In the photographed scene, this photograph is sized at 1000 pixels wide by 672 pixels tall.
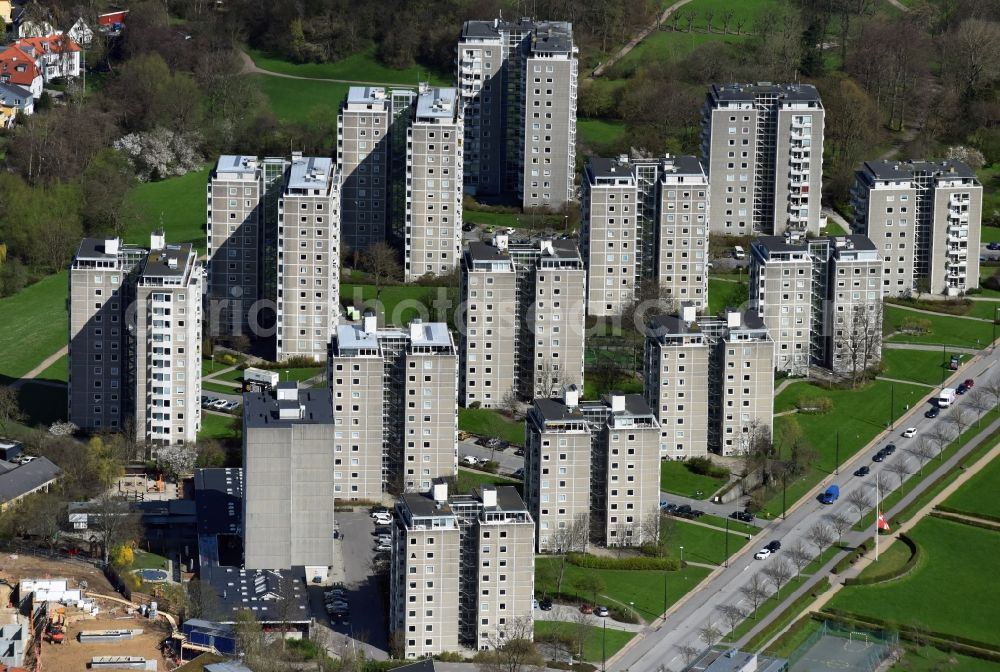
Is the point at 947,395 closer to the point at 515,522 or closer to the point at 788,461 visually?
the point at 788,461

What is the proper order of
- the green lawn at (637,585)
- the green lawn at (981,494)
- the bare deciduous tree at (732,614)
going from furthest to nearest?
the green lawn at (981,494) → the green lawn at (637,585) → the bare deciduous tree at (732,614)

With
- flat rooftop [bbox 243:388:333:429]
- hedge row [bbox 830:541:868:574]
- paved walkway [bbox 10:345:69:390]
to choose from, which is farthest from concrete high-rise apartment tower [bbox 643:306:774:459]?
paved walkway [bbox 10:345:69:390]

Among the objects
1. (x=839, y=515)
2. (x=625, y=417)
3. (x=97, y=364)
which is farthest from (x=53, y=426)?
(x=839, y=515)

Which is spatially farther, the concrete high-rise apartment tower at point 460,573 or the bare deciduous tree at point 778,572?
the bare deciduous tree at point 778,572

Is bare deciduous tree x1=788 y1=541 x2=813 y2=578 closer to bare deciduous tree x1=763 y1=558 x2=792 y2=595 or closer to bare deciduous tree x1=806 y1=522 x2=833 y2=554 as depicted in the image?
bare deciduous tree x1=763 y1=558 x2=792 y2=595

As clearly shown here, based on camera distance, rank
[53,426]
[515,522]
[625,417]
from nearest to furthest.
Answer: [515,522] < [625,417] < [53,426]

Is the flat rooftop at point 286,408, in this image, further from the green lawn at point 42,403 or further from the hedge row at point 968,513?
the hedge row at point 968,513

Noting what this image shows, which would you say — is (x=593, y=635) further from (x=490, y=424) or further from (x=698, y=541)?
(x=490, y=424)

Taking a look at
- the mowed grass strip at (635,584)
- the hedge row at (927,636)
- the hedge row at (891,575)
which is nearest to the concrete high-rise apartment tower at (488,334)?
the mowed grass strip at (635,584)
